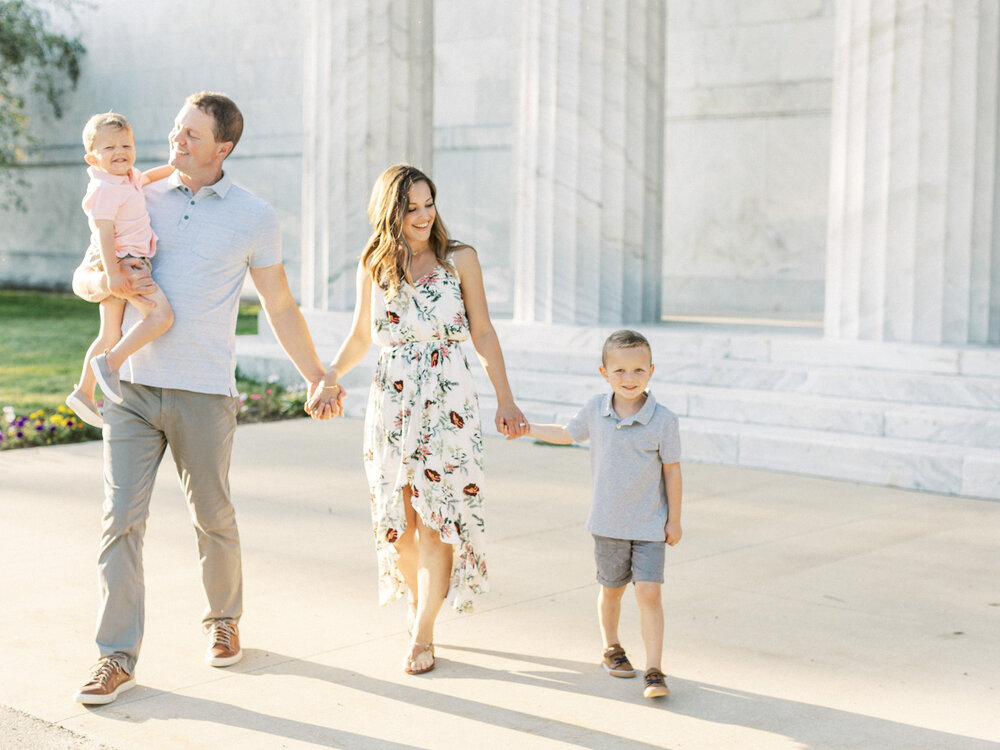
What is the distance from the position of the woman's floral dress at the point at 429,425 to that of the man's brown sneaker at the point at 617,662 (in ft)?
1.82

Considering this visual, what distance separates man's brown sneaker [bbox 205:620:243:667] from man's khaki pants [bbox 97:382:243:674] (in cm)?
14

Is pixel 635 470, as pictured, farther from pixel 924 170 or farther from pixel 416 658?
pixel 924 170

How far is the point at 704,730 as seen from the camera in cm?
409

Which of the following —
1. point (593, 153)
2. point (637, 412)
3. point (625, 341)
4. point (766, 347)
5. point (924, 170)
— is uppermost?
point (593, 153)

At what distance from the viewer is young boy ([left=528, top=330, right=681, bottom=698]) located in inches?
175

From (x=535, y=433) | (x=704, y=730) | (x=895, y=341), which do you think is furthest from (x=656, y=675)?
(x=895, y=341)

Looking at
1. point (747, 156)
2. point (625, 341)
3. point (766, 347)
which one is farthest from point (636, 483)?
point (747, 156)

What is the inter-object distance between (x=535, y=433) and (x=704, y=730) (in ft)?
3.96

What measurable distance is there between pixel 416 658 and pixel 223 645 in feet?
2.39

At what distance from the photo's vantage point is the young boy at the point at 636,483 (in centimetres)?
445

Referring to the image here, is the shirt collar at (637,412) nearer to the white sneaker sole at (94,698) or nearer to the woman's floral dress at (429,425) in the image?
the woman's floral dress at (429,425)

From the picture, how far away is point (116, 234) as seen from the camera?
4438 millimetres

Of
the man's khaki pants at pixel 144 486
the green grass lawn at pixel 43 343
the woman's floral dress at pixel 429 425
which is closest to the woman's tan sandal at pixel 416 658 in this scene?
the woman's floral dress at pixel 429 425

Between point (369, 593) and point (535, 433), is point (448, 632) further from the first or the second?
point (535, 433)
